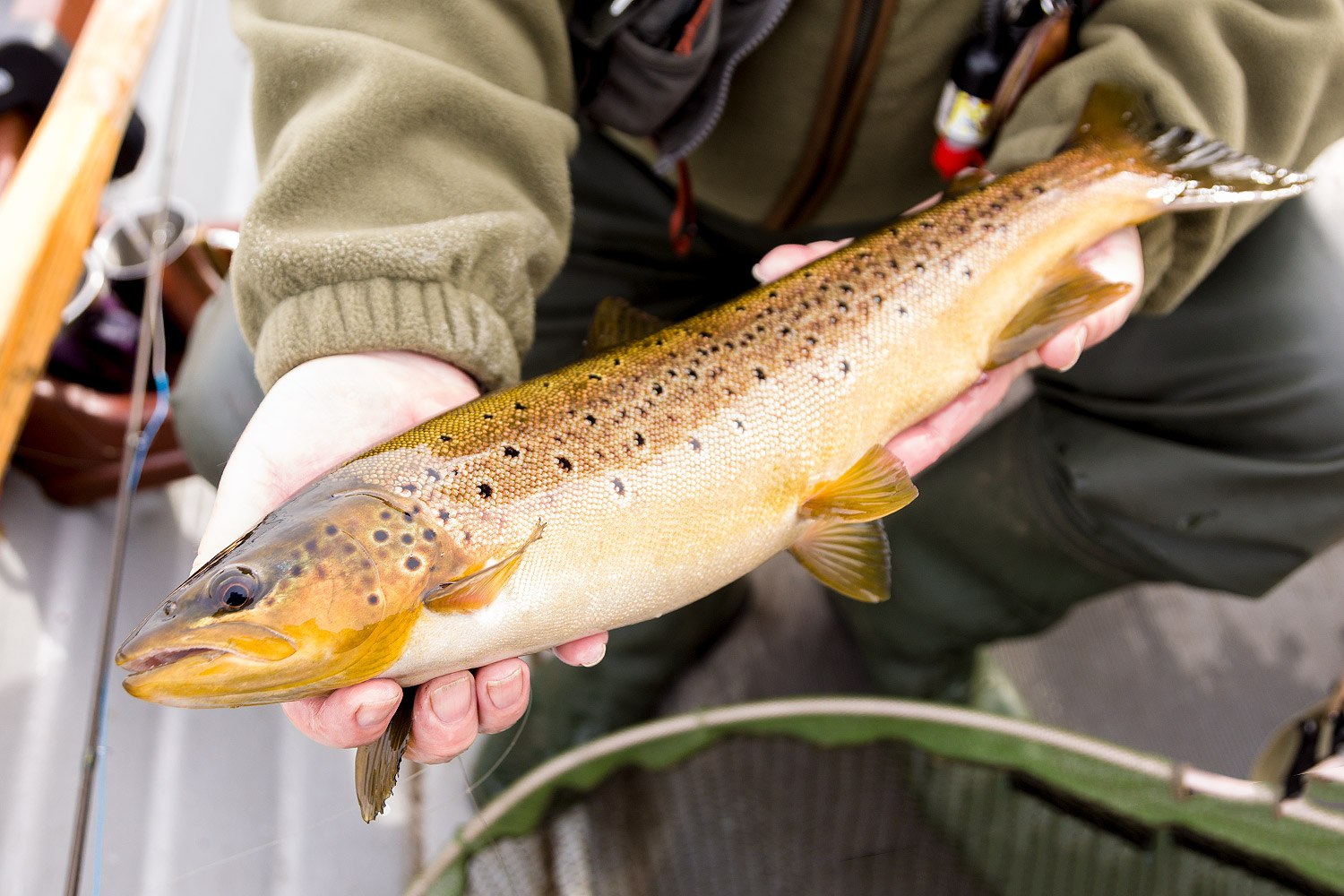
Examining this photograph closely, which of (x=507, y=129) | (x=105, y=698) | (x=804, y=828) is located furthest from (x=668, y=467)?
(x=105, y=698)

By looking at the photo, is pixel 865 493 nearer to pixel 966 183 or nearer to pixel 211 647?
pixel 966 183

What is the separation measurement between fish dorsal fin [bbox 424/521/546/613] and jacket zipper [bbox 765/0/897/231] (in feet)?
3.63

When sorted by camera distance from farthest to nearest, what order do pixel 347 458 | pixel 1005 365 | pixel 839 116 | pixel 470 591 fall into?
pixel 839 116, pixel 1005 365, pixel 347 458, pixel 470 591

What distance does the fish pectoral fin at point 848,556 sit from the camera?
149 centimetres

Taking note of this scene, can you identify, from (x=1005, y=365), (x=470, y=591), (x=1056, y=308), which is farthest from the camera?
(x=1005, y=365)

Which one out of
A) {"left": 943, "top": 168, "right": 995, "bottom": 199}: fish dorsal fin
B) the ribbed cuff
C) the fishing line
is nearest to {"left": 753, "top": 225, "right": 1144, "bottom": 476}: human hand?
{"left": 943, "top": 168, "right": 995, "bottom": 199}: fish dorsal fin

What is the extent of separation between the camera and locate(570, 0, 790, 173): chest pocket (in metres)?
1.57

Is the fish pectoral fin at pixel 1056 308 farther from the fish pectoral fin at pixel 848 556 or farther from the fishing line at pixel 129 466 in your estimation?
the fishing line at pixel 129 466

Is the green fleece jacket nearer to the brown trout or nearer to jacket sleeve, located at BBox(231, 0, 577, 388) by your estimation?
jacket sleeve, located at BBox(231, 0, 577, 388)

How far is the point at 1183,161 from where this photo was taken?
1.63 meters

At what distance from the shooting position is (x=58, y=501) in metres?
2.49

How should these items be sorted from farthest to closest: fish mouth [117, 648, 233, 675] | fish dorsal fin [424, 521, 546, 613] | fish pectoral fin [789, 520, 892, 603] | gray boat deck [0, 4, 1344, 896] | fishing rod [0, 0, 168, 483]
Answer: gray boat deck [0, 4, 1344, 896]
fishing rod [0, 0, 168, 483]
fish pectoral fin [789, 520, 892, 603]
fish dorsal fin [424, 521, 546, 613]
fish mouth [117, 648, 233, 675]

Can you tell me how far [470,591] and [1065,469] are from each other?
1423mm

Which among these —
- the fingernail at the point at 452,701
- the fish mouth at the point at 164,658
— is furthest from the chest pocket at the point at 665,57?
the fish mouth at the point at 164,658
